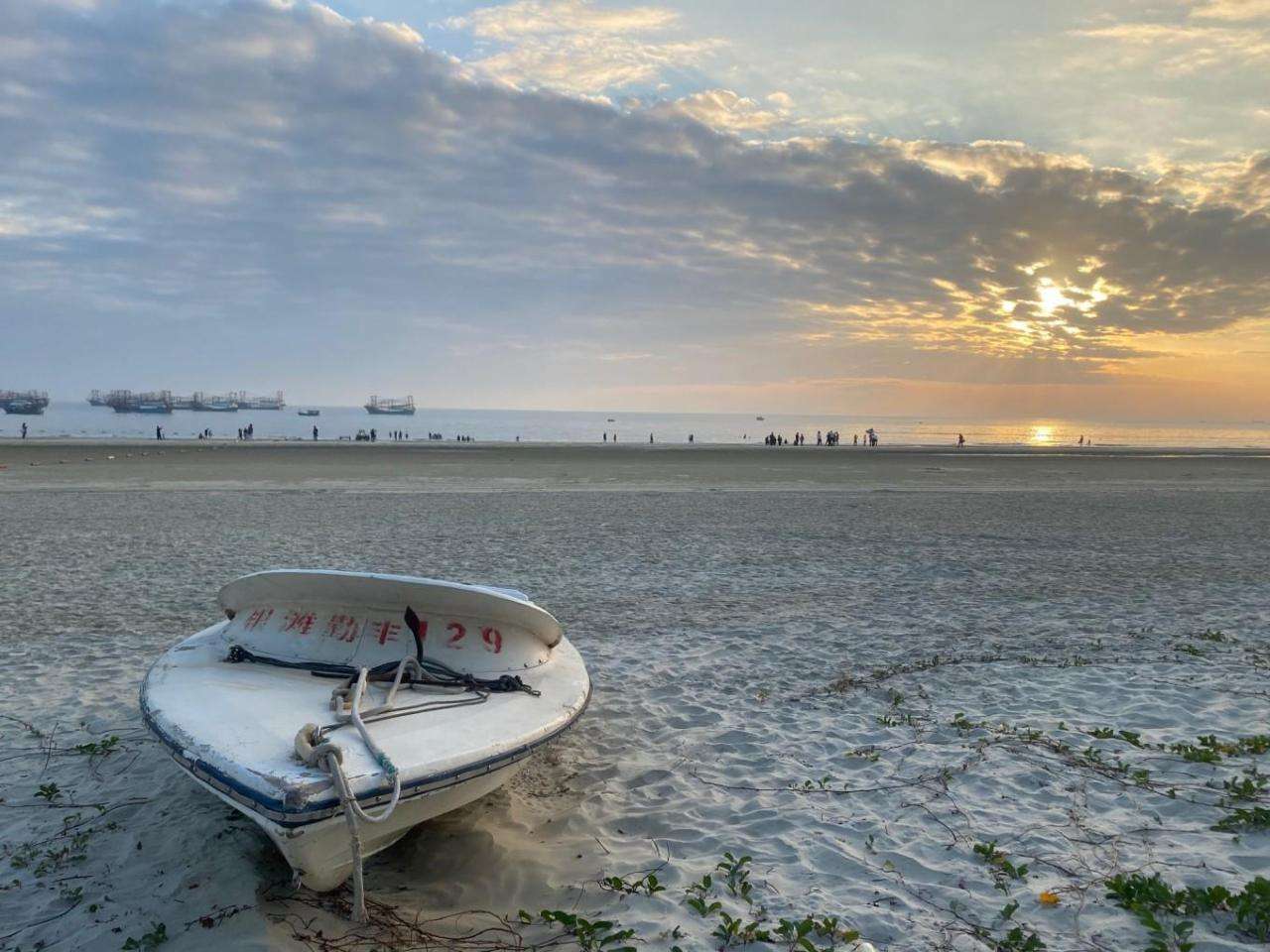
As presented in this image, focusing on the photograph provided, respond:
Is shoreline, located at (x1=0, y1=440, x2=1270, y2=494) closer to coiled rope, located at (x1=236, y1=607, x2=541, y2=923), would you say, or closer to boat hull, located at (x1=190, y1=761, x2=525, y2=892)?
coiled rope, located at (x1=236, y1=607, x2=541, y2=923)

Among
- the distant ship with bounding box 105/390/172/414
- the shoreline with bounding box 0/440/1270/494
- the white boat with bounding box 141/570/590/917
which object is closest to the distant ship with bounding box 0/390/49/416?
the distant ship with bounding box 105/390/172/414

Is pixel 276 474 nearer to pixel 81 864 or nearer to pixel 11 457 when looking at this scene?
pixel 11 457

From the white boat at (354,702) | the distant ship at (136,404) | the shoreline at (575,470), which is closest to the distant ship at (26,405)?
the distant ship at (136,404)

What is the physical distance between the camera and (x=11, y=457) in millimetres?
39156

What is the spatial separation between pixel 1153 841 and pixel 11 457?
47.6m

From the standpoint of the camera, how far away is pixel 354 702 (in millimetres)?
4758

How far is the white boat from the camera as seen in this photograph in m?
4.03

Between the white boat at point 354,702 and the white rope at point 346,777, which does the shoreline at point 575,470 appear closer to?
the white boat at point 354,702

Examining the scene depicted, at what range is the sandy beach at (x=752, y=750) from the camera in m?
4.32

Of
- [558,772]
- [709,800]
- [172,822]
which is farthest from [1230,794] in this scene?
[172,822]

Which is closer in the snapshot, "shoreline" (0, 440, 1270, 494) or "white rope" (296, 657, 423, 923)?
"white rope" (296, 657, 423, 923)

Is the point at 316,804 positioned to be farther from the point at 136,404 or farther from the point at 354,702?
the point at 136,404

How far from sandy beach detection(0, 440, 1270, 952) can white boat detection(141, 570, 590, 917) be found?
625 millimetres

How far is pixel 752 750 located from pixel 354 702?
3154 mm
